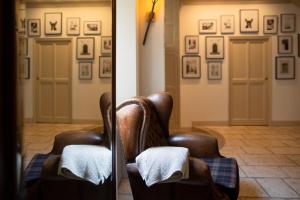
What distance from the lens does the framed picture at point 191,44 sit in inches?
292

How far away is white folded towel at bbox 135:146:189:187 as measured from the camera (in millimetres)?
1801

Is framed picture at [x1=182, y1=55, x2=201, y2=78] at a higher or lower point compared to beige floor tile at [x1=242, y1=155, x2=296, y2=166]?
higher

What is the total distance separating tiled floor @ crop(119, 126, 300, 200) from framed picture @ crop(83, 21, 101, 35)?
238 cm

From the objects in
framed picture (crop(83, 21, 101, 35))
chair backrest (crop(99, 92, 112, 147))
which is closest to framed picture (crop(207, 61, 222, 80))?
chair backrest (crop(99, 92, 112, 147))

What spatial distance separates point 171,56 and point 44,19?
5.52m

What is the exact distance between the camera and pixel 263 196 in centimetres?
302

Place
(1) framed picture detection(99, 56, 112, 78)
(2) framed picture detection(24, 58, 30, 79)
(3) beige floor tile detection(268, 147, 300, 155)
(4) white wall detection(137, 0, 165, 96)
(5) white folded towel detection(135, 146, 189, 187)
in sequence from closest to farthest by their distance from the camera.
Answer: (2) framed picture detection(24, 58, 30, 79) → (1) framed picture detection(99, 56, 112, 78) → (5) white folded towel detection(135, 146, 189, 187) → (4) white wall detection(137, 0, 165, 96) → (3) beige floor tile detection(268, 147, 300, 155)

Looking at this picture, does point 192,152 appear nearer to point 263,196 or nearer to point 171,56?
point 263,196

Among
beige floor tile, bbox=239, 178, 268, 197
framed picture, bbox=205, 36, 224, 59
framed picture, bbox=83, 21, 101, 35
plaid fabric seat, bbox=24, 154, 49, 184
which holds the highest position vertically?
framed picture, bbox=205, 36, 224, 59

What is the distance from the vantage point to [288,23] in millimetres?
7352

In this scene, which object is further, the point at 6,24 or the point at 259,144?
the point at 259,144

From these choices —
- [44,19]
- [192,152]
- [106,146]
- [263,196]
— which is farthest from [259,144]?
[44,19]

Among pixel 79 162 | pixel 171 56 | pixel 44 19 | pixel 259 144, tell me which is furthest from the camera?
pixel 171 56

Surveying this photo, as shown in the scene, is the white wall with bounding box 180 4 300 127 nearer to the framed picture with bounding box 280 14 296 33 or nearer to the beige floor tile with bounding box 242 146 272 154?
the framed picture with bounding box 280 14 296 33
